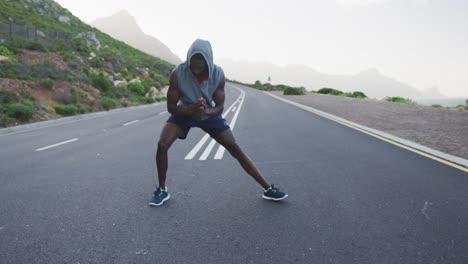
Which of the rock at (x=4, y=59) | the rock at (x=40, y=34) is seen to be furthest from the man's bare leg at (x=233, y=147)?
the rock at (x=40, y=34)

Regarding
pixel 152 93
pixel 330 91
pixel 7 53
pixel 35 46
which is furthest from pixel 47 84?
pixel 330 91

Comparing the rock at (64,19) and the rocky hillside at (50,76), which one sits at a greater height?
the rock at (64,19)

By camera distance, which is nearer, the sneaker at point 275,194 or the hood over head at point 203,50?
the hood over head at point 203,50

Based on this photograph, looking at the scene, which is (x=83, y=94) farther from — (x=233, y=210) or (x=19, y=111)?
(x=233, y=210)

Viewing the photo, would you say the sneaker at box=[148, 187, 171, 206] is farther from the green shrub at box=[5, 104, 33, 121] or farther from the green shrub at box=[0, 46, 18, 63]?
the green shrub at box=[0, 46, 18, 63]

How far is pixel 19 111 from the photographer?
12.6 m

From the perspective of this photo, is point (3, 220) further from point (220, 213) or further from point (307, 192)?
point (307, 192)

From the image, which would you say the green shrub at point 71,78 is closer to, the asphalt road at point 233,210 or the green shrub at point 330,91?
the asphalt road at point 233,210

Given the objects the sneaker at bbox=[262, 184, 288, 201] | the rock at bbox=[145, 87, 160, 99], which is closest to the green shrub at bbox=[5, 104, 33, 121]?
the sneaker at bbox=[262, 184, 288, 201]

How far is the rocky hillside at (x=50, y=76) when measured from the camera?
1483cm

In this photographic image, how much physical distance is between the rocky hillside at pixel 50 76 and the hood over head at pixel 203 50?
11.8 metres

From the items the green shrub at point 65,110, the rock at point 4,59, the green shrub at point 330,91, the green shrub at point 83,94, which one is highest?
the green shrub at point 330,91

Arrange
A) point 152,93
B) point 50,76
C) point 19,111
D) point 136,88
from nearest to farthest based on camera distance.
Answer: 1. point 19,111
2. point 50,76
3. point 136,88
4. point 152,93

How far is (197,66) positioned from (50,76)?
21.3m
